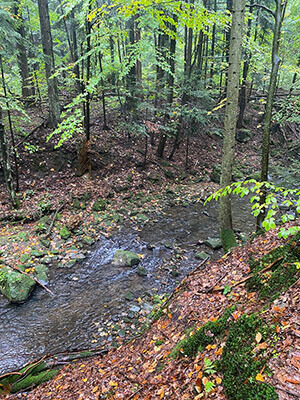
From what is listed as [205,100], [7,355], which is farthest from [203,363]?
[205,100]

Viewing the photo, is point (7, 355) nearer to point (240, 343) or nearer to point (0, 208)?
point (240, 343)

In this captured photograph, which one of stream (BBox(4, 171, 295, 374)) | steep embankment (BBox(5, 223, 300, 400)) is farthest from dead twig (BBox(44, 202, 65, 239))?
steep embankment (BBox(5, 223, 300, 400))

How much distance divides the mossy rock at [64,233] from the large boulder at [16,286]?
2138 mm

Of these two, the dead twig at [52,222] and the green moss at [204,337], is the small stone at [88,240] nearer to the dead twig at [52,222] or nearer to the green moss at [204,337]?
the dead twig at [52,222]

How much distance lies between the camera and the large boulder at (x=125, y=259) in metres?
7.73

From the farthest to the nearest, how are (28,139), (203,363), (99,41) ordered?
(28,139) < (99,41) < (203,363)

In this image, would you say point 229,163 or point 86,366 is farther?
point 229,163

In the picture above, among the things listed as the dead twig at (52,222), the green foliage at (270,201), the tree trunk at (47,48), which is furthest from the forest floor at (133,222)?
the tree trunk at (47,48)

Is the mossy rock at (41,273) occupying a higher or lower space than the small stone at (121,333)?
lower

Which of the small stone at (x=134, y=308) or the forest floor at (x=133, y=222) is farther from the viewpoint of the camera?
the small stone at (x=134, y=308)

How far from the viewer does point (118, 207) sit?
35.2 feet

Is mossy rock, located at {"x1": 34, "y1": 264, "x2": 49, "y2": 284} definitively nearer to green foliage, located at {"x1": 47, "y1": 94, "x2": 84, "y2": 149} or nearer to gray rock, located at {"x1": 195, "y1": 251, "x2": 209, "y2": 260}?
green foliage, located at {"x1": 47, "y1": 94, "x2": 84, "y2": 149}

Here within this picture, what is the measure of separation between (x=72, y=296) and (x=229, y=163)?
5.48 m

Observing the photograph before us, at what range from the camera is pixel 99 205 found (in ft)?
34.3
